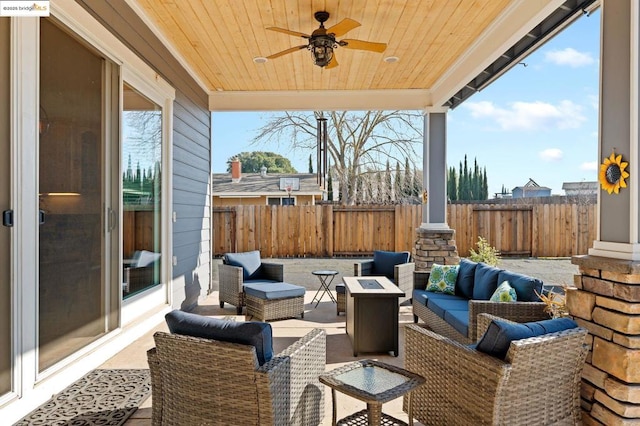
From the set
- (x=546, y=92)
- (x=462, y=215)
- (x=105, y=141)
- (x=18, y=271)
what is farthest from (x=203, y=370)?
(x=546, y=92)

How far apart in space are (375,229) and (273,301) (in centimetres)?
588

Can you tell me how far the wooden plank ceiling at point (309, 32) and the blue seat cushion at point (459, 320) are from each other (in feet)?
9.40

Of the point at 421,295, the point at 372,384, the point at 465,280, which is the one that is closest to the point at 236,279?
the point at 421,295

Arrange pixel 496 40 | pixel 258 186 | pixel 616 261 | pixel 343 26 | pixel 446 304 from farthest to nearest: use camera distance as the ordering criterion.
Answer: pixel 258 186 → pixel 496 40 → pixel 446 304 → pixel 343 26 → pixel 616 261

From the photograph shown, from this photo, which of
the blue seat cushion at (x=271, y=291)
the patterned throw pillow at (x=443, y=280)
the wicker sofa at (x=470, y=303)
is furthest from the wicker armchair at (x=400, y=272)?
the blue seat cushion at (x=271, y=291)

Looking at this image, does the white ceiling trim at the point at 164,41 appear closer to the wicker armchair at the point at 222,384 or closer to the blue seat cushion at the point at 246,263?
the blue seat cushion at the point at 246,263

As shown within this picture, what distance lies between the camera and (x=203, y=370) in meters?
2.03

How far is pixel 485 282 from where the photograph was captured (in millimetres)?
3984

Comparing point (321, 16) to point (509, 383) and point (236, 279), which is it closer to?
point (236, 279)

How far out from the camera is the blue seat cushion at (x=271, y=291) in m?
4.85

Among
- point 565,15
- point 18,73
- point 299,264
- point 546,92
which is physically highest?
point 546,92

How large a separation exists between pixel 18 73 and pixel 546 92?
14.6 meters

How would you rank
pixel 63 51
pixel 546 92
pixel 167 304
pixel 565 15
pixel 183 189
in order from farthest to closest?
pixel 546 92 → pixel 183 189 → pixel 167 304 → pixel 565 15 → pixel 63 51

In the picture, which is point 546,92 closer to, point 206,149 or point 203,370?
point 206,149
